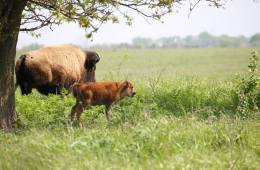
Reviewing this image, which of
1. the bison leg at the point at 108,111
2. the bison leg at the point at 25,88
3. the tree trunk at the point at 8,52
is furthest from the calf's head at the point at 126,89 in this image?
the bison leg at the point at 25,88

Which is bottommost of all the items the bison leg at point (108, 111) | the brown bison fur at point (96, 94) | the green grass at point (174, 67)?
the green grass at point (174, 67)

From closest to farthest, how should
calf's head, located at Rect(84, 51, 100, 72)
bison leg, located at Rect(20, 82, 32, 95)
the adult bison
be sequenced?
the adult bison → bison leg, located at Rect(20, 82, 32, 95) → calf's head, located at Rect(84, 51, 100, 72)

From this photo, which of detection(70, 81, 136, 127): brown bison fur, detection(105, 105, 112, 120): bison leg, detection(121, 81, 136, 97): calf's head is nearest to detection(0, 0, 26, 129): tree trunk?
detection(70, 81, 136, 127): brown bison fur

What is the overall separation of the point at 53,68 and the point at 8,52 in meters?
4.54

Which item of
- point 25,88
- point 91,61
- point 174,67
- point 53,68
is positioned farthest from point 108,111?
point 174,67

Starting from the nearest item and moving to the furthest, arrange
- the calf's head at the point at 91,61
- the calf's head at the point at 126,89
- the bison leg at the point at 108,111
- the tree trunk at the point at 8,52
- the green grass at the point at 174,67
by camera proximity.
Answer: the tree trunk at the point at 8,52
the bison leg at the point at 108,111
the calf's head at the point at 126,89
the calf's head at the point at 91,61
the green grass at the point at 174,67

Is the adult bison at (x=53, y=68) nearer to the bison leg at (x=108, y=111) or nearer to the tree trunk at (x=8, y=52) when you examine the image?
the bison leg at (x=108, y=111)

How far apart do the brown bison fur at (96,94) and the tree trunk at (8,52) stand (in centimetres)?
133

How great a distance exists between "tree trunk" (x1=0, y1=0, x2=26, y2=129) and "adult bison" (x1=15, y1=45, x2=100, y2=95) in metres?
3.58

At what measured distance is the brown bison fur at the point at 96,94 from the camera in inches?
527

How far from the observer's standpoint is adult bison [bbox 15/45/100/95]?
16703 millimetres

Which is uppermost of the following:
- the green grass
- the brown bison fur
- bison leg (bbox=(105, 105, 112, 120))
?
the brown bison fur

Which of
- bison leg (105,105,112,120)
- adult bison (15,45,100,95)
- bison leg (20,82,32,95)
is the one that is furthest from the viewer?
bison leg (20,82,32,95)

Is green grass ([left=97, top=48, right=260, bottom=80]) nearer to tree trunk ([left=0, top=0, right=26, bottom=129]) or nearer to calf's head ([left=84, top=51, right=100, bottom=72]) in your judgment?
calf's head ([left=84, top=51, right=100, bottom=72])
